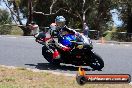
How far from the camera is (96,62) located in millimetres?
13273

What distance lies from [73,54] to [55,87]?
14.4ft

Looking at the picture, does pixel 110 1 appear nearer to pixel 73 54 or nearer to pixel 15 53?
pixel 15 53

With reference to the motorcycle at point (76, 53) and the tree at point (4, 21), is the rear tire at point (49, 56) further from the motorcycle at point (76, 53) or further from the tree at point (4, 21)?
the tree at point (4, 21)

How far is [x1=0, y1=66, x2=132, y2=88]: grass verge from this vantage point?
922 centimetres

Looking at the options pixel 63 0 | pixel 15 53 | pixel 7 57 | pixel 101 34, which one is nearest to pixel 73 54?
pixel 7 57

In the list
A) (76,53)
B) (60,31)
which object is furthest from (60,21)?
(76,53)

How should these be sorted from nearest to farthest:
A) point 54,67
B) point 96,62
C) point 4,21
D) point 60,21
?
point 60,21
point 96,62
point 54,67
point 4,21

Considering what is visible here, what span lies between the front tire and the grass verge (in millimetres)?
2324

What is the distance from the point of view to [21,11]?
66188 millimetres

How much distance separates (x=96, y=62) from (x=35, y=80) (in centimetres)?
361

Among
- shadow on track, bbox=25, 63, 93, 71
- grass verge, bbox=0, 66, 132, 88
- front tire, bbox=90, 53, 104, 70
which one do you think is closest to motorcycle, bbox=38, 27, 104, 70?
front tire, bbox=90, 53, 104, 70

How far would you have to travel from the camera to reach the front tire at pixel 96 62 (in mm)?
13180

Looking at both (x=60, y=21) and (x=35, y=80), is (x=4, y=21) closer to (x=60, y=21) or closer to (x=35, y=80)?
(x=60, y=21)

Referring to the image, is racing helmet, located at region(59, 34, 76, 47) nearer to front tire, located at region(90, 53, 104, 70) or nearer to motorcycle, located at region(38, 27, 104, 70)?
motorcycle, located at region(38, 27, 104, 70)
